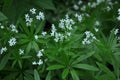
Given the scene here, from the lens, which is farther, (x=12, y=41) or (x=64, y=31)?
(x=64, y=31)

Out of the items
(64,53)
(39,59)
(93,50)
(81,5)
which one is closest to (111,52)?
(93,50)

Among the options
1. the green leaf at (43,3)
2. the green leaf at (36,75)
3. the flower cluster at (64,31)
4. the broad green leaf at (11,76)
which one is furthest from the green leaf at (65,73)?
the green leaf at (43,3)

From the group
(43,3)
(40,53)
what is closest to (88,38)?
(40,53)

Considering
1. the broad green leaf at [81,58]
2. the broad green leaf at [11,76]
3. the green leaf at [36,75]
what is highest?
the broad green leaf at [11,76]

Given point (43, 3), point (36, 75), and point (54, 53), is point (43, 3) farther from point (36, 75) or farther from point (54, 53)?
point (36, 75)

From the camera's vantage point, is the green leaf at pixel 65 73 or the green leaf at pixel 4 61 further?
the green leaf at pixel 4 61

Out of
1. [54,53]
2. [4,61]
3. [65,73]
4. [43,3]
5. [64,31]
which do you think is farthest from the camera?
[43,3]

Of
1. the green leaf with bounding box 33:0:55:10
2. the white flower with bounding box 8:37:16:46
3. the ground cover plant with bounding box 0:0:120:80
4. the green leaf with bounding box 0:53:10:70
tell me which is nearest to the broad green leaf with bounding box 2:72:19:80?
the ground cover plant with bounding box 0:0:120:80

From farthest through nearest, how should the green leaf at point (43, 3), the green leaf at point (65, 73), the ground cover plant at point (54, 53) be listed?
1. the green leaf at point (43, 3)
2. the ground cover plant at point (54, 53)
3. the green leaf at point (65, 73)

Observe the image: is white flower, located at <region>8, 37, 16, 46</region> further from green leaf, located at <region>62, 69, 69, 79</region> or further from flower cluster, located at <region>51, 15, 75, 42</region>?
green leaf, located at <region>62, 69, 69, 79</region>

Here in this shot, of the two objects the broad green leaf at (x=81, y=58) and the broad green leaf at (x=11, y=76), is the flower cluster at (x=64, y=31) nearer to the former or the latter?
the broad green leaf at (x=81, y=58)

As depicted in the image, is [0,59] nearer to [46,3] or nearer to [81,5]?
[46,3]
